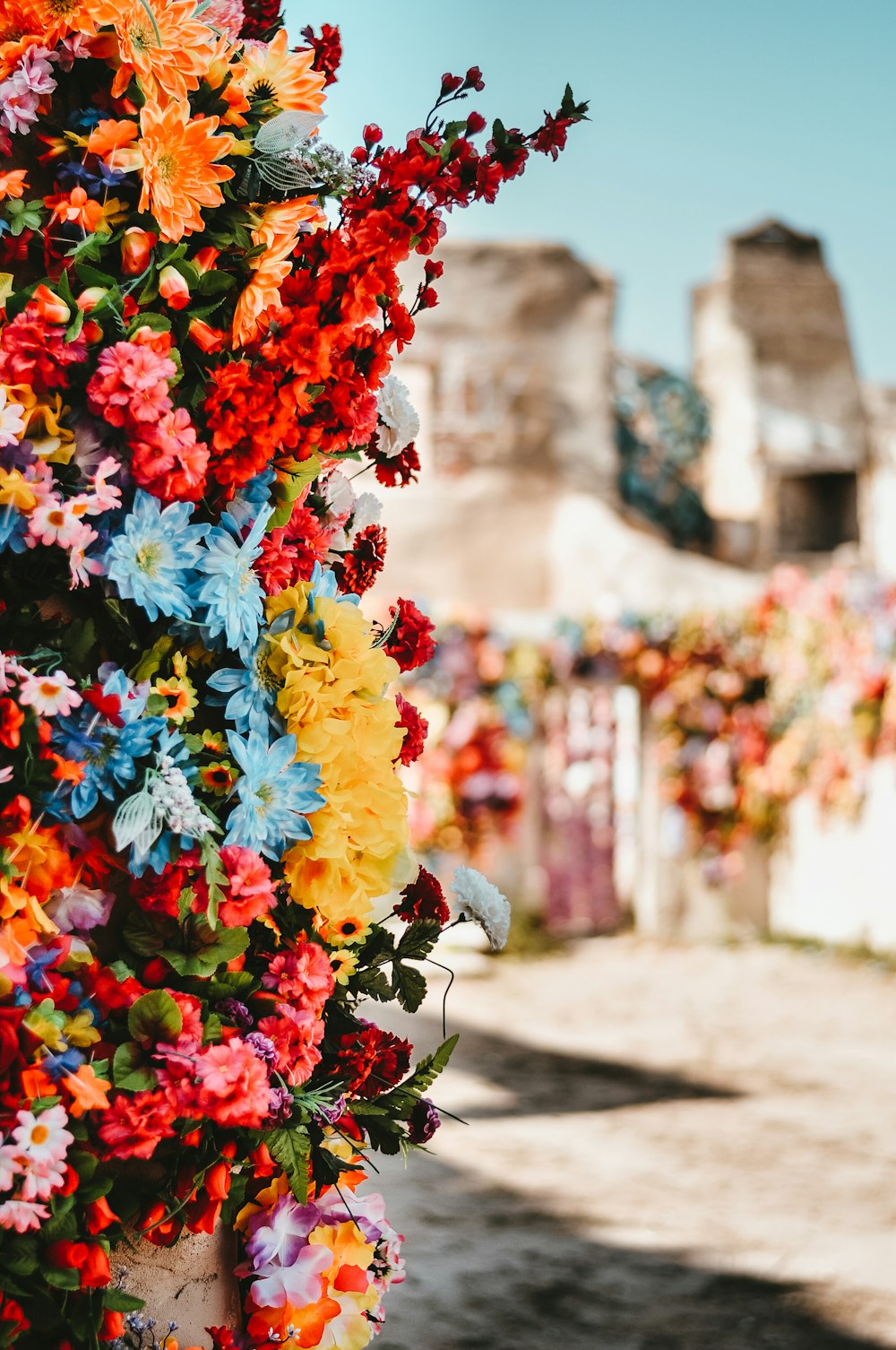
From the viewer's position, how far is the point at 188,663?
5.35 ft

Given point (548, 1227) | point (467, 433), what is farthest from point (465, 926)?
point (467, 433)

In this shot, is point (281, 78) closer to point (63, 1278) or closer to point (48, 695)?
point (48, 695)

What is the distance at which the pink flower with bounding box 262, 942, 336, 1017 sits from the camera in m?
1.63

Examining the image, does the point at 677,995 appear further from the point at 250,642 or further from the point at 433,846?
the point at 250,642

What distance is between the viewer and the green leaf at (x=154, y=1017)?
4.92 ft

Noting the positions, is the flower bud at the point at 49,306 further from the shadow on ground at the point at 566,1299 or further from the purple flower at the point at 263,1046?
the shadow on ground at the point at 566,1299

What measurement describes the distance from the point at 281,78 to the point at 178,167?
0.25 metres

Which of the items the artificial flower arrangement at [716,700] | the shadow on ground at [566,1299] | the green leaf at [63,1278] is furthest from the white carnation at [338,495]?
the artificial flower arrangement at [716,700]

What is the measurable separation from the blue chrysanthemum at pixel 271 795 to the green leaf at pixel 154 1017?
20 centimetres

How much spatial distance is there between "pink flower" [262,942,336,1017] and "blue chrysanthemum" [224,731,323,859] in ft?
0.40

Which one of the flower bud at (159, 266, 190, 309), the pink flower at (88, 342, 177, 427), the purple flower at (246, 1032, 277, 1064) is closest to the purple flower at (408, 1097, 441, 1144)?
the purple flower at (246, 1032, 277, 1064)

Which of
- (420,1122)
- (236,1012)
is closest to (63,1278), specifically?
(236,1012)

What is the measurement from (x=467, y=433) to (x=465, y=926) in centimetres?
780

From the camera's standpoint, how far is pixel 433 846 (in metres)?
8.12
